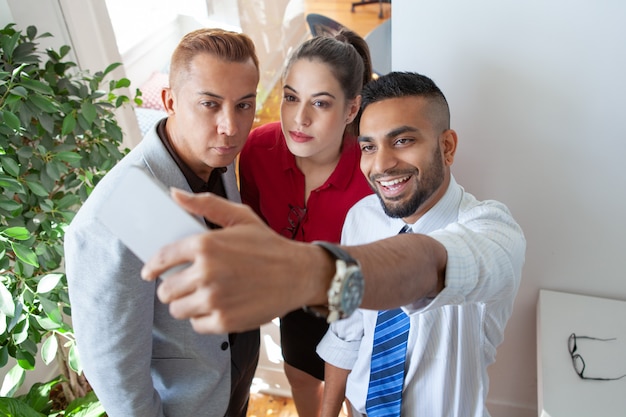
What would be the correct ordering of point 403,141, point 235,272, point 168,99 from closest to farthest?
point 235,272 < point 403,141 < point 168,99

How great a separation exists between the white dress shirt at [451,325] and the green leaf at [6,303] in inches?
36.1

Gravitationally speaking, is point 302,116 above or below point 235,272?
below

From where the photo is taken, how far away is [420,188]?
46.1 inches

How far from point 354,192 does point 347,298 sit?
0.92 m

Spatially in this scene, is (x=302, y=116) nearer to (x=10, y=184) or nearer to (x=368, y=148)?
(x=368, y=148)

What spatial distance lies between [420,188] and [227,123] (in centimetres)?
51

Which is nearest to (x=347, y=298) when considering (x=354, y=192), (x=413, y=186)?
(x=413, y=186)

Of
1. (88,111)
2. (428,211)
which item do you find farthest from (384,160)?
(88,111)

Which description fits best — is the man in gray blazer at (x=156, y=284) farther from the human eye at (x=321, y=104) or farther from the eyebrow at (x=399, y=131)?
the eyebrow at (x=399, y=131)

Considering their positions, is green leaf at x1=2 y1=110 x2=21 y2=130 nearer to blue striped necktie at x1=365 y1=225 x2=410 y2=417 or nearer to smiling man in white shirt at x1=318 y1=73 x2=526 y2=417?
smiling man in white shirt at x1=318 y1=73 x2=526 y2=417

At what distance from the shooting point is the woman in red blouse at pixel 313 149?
143 cm

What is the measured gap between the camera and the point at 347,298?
24.3 inches

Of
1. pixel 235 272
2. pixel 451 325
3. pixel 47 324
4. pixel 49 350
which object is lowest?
pixel 49 350

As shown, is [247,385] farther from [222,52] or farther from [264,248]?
[264,248]
